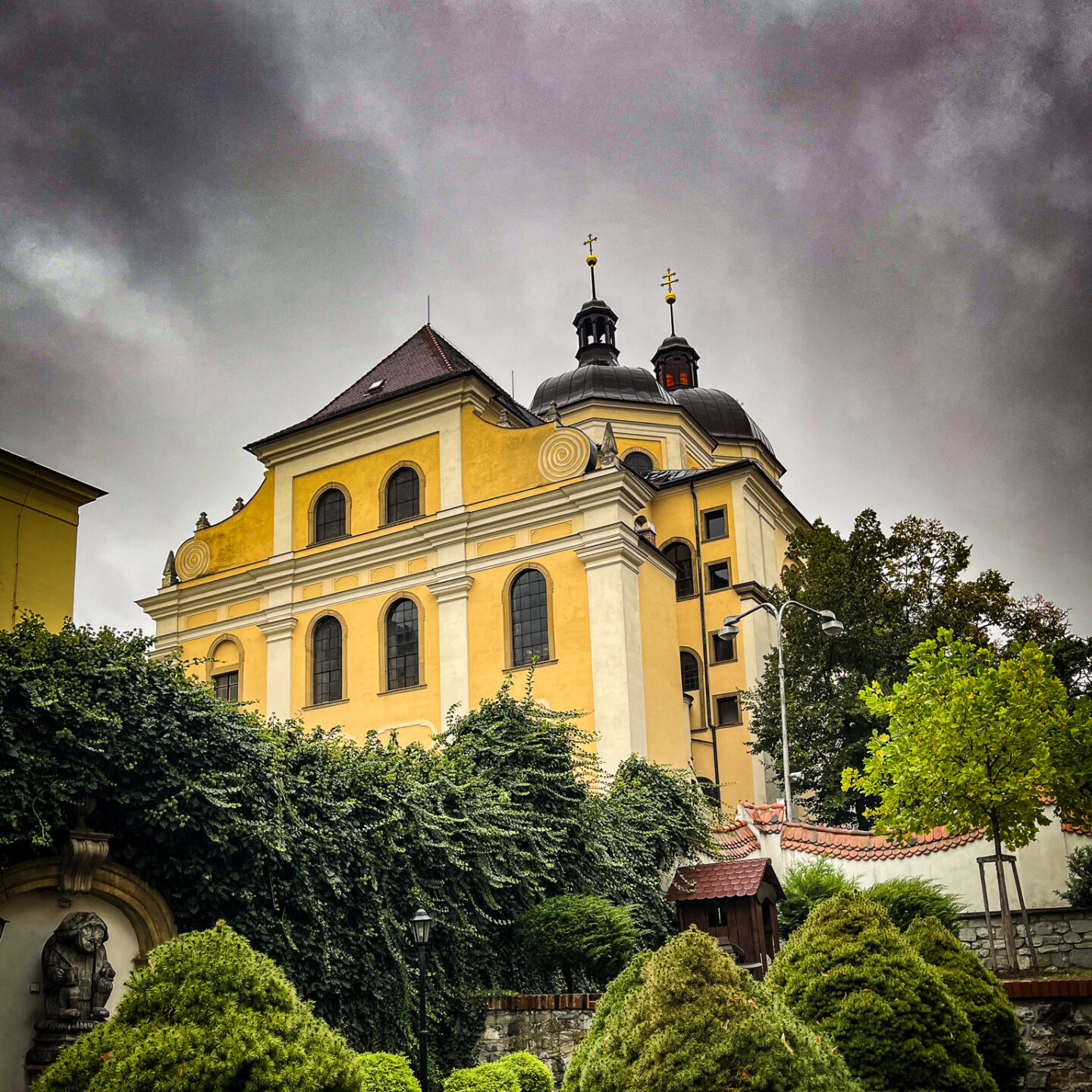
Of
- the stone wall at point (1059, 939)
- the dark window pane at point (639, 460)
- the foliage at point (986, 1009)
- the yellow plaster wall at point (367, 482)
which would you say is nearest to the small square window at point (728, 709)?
the dark window pane at point (639, 460)

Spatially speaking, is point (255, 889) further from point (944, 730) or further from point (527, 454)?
point (527, 454)

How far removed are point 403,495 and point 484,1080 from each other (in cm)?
2207

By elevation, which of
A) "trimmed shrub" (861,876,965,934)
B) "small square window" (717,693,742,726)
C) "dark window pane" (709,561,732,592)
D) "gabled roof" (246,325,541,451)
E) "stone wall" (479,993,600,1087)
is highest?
"gabled roof" (246,325,541,451)

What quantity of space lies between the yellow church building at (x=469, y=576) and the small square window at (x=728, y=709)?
0.19 feet

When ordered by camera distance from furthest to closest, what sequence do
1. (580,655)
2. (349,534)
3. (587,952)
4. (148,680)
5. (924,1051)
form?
1. (349,534)
2. (580,655)
3. (587,952)
4. (148,680)
5. (924,1051)

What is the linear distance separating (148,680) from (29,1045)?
319 cm

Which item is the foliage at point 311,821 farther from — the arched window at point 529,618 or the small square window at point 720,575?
the small square window at point 720,575

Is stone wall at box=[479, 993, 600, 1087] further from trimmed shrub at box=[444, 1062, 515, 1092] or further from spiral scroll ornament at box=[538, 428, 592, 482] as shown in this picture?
spiral scroll ornament at box=[538, 428, 592, 482]

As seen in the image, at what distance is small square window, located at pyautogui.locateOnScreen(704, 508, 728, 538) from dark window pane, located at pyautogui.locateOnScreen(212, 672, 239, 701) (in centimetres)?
1495

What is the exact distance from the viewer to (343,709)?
30.9 metres

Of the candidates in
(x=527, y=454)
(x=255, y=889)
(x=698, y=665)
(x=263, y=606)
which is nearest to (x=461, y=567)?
(x=527, y=454)

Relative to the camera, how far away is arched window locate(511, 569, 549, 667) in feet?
94.0

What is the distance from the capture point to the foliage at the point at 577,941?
1489 cm

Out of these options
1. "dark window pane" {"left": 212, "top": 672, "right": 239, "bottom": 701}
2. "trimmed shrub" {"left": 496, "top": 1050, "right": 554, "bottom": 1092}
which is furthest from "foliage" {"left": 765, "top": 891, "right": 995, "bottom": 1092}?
"dark window pane" {"left": 212, "top": 672, "right": 239, "bottom": 701}
